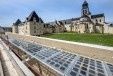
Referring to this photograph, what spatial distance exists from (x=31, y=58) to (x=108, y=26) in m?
55.7

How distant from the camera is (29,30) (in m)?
68.6

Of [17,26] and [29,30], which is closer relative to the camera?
[29,30]

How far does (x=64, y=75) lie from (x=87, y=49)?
291 inches

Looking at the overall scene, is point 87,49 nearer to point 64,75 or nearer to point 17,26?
point 64,75

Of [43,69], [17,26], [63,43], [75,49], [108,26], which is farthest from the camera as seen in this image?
[17,26]

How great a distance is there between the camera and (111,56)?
12.2 metres

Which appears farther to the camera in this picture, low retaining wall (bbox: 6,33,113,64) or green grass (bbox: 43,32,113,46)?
green grass (bbox: 43,32,113,46)

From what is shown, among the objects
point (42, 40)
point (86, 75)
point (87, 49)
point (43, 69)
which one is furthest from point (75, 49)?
point (42, 40)

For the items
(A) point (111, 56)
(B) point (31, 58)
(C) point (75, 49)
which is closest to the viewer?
(A) point (111, 56)

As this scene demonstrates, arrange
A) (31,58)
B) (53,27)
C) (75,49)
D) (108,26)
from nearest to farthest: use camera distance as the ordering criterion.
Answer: (31,58)
(75,49)
(108,26)
(53,27)

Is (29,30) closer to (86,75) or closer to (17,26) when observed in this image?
(17,26)

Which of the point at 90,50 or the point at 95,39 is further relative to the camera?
the point at 95,39

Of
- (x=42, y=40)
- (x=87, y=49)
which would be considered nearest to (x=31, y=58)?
(x=87, y=49)

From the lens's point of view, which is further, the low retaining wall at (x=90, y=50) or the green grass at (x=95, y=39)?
the green grass at (x=95, y=39)
